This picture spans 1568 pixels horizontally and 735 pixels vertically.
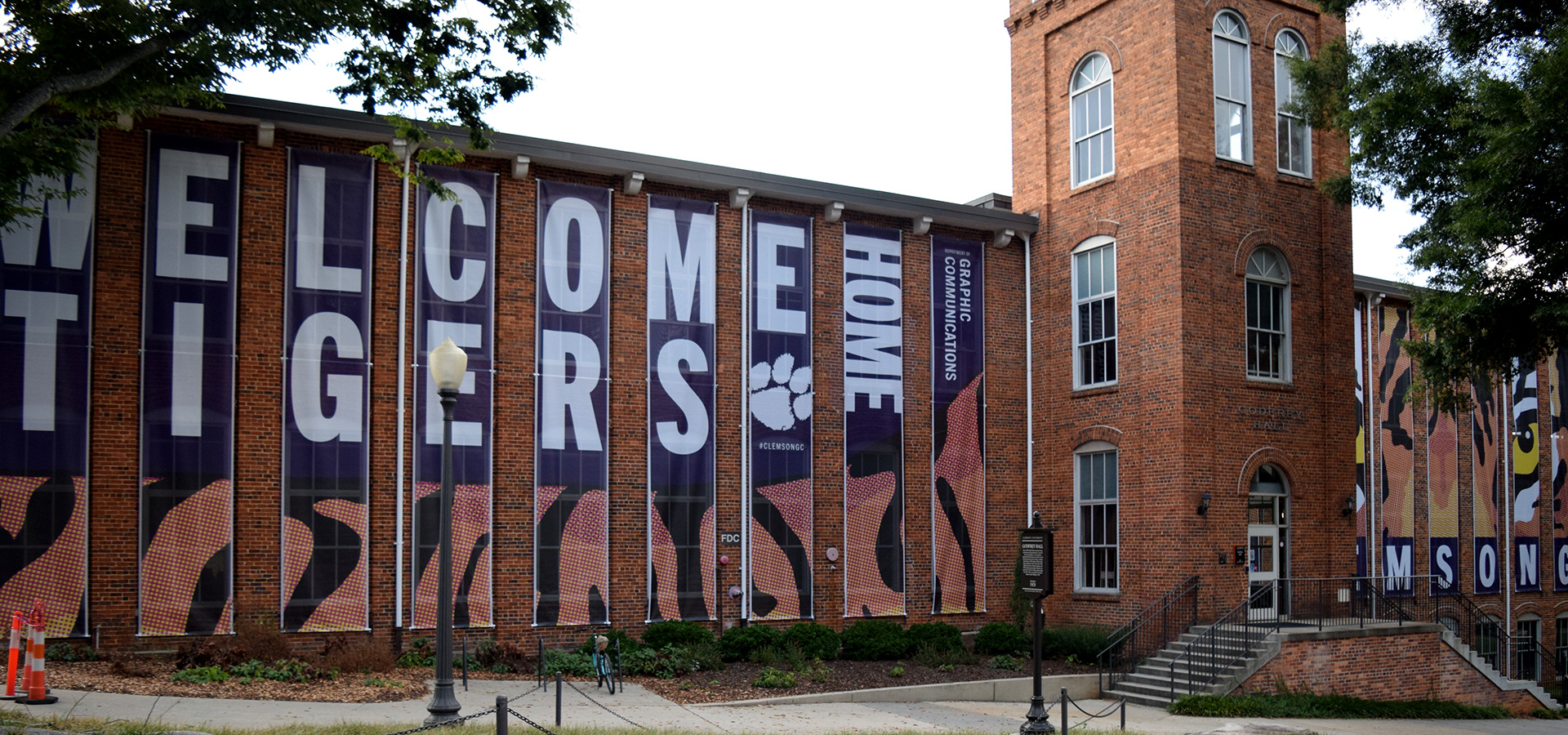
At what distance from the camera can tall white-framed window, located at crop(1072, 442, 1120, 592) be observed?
75.4 ft

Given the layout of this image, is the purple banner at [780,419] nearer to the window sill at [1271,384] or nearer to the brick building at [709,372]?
the brick building at [709,372]

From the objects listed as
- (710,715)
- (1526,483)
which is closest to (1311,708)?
(710,715)

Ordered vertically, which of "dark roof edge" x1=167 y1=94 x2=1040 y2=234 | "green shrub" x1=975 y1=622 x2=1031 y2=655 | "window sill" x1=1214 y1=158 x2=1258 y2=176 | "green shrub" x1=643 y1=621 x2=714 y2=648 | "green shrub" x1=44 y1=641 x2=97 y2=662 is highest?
"window sill" x1=1214 y1=158 x2=1258 y2=176

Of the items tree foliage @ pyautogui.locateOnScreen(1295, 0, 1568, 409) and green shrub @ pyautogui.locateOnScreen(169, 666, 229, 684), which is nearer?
green shrub @ pyautogui.locateOnScreen(169, 666, 229, 684)

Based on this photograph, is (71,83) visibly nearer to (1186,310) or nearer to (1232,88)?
(1186,310)

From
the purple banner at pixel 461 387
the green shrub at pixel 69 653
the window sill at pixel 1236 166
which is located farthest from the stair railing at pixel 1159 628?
the green shrub at pixel 69 653

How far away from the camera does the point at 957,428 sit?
23406 millimetres

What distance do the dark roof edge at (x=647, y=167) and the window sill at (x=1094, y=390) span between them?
3539mm

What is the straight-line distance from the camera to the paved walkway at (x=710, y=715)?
12.8 m

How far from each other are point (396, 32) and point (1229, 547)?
16.3m

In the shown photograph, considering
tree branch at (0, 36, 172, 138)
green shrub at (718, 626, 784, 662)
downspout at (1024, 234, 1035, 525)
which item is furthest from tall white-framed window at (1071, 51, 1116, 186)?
tree branch at (0, 36, 172, 138)

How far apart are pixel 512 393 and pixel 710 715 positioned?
663cm

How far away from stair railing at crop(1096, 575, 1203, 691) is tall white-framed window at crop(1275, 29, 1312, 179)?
8603mm

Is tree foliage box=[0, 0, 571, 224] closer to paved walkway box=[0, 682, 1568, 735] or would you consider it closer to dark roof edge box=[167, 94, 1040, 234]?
dark roof edge box=[167, 94, 1040, 234]
